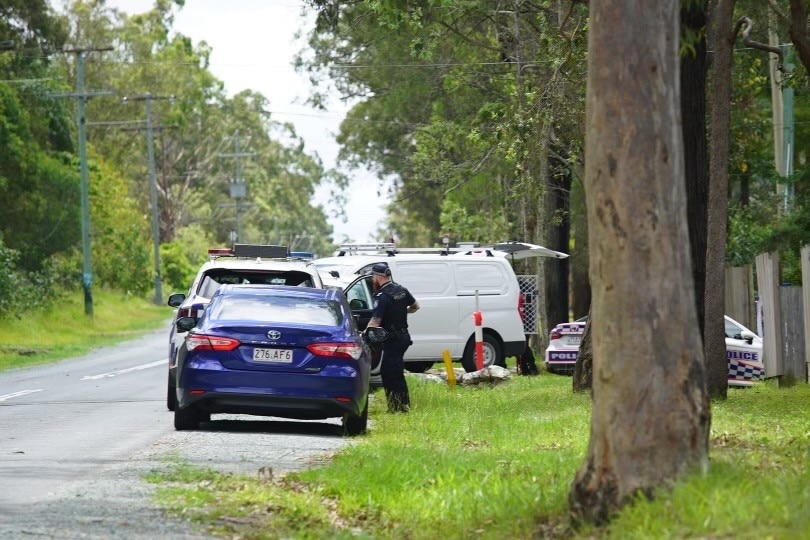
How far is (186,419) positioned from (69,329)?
3232cm

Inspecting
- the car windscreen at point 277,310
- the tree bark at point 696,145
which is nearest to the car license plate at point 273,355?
the car windscreen at point 277,310

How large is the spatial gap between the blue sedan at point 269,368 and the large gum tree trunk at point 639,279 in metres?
6.76

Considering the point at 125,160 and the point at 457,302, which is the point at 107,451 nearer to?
the point at 457,302

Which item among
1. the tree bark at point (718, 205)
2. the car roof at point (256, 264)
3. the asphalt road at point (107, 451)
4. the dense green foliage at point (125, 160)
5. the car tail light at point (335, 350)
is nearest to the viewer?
the asphalt road at point (107, 451)

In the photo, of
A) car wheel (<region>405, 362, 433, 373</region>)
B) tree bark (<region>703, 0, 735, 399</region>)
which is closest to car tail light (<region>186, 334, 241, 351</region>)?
tree bark (<region>703, 0, 735, 399</region>)

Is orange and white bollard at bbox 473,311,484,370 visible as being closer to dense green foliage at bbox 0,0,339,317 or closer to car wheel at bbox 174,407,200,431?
car wheel at bbox 174,407,200,431

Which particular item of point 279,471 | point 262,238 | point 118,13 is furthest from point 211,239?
point 279,471

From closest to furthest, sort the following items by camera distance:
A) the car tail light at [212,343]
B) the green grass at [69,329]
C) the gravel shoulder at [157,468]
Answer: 1. the gravel shoulder at [157,468]
2. the car tail light at [212,343]
3. the green grass at [69,329]

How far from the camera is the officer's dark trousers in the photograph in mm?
19000

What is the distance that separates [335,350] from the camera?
15.6m

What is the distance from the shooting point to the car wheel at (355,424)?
15998 mm

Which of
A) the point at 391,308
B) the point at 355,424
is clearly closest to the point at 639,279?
the point at 355,424

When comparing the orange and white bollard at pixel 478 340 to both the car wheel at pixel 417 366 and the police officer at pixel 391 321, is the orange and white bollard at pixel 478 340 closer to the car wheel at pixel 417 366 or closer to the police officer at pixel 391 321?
the car wheel at pixel 417 366

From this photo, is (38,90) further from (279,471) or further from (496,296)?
(279,471)
